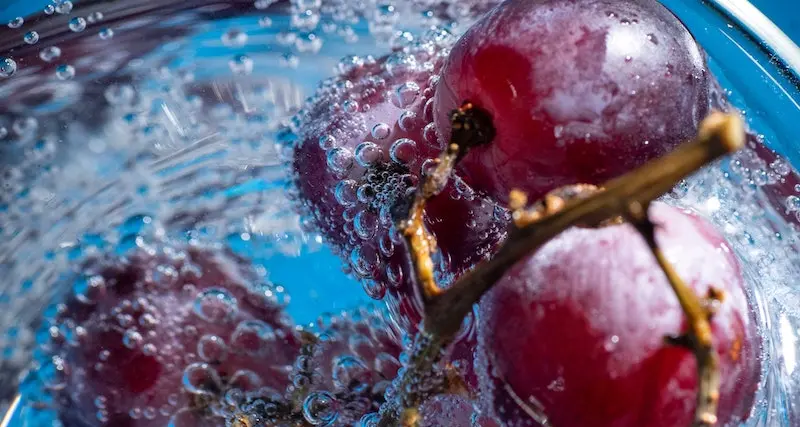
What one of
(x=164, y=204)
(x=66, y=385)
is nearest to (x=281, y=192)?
(x=164, y=204)

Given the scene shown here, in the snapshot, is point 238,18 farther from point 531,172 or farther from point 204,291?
point 531,172

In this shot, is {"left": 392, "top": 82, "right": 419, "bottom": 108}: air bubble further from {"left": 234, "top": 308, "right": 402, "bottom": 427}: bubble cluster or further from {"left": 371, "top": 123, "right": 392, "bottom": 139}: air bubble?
{"left": 234, "top": 308, "right": 402, "bottom": 427}: bubble cluster

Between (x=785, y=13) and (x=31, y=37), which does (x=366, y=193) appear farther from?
(x=785, y=13)

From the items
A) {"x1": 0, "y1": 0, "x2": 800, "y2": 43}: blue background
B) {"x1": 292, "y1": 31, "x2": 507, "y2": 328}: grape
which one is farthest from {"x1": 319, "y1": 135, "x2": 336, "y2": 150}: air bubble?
{"x1": 0, "y1": 0, "x2": 800, "y2": 43}: blue background

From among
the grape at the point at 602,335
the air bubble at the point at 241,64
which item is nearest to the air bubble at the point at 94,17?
the air bubble at the point at 241,64

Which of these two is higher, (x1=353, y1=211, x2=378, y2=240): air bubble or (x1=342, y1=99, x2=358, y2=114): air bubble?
(x1=342, y1=99, x2=358, y2=114): air bubble

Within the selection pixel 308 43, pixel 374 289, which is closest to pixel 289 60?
pixel 308 43

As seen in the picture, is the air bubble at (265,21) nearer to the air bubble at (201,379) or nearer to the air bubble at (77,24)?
the air bubble at (77,24)
